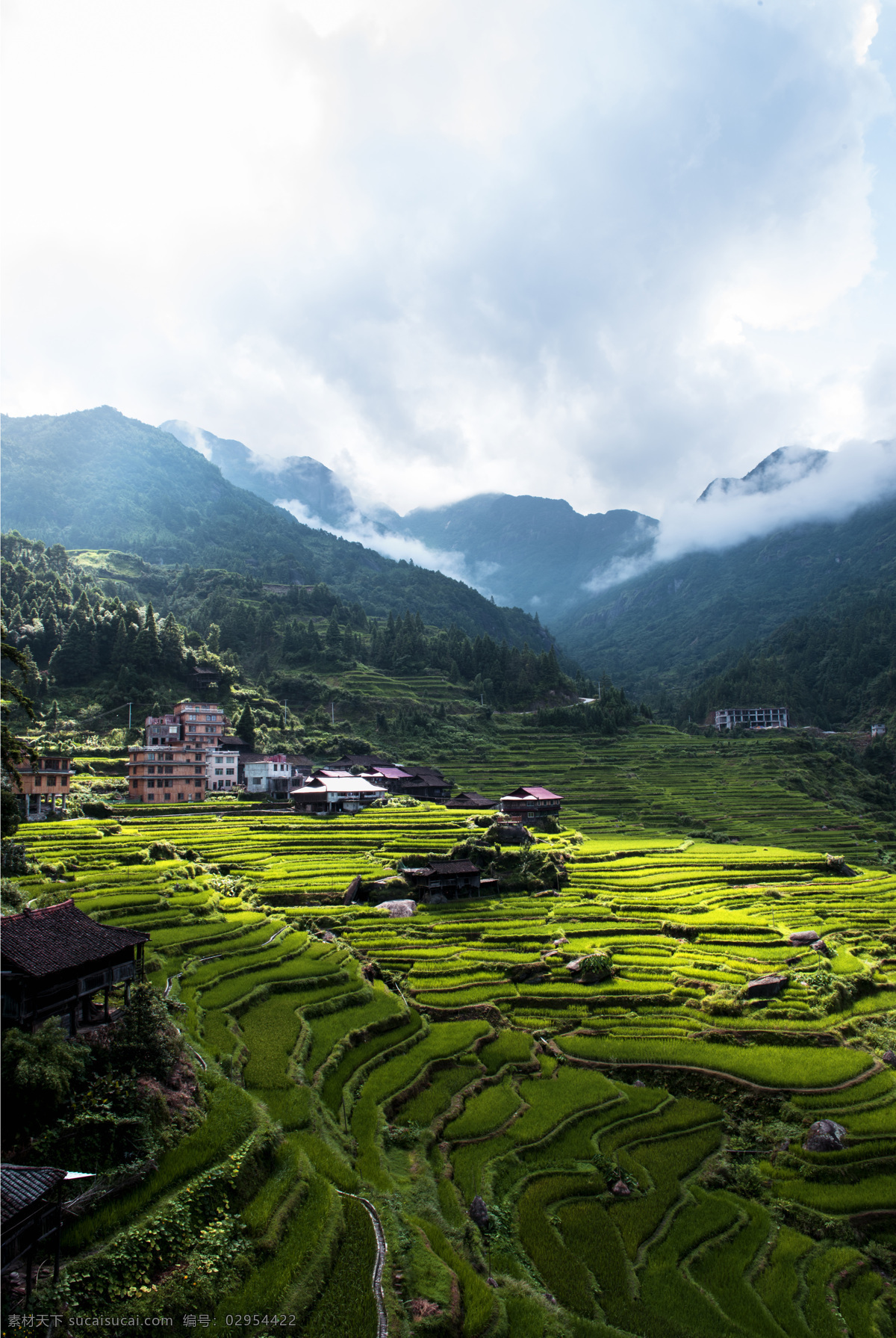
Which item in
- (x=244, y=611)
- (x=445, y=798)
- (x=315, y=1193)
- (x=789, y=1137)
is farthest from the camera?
(x=244, y=611)

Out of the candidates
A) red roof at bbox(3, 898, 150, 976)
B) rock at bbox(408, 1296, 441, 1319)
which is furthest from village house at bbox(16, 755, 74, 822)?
rock at bbox(408, 1296, 441, 1319)

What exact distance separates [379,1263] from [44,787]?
56930 millimetres

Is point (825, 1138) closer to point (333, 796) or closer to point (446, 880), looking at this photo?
point (446, 880)

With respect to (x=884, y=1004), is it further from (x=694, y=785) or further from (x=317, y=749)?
(x=317, y=749)

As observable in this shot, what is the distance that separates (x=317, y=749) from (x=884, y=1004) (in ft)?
269

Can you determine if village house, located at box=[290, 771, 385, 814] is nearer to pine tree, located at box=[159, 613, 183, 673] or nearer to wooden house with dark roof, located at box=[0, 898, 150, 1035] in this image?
pine tree, located at box=[159, 613, 183, 673]

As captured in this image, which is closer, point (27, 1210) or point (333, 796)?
point (27, 1210)

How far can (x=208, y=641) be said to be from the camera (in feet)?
466

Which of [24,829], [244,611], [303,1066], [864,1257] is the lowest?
[864,1257]

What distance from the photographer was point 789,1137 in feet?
79.2

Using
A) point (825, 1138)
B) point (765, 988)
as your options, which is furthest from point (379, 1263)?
point (765, 988)

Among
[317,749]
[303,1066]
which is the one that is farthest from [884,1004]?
[317,749]

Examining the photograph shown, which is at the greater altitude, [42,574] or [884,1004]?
[42,574]

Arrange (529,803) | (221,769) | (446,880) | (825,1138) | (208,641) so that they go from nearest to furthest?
(825,1138) → (446,880) → (529,803) → (221,769) → (208,641)
